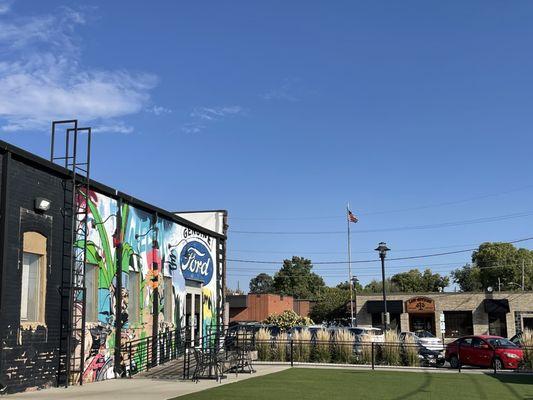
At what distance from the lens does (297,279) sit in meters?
107

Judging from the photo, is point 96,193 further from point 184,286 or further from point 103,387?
point 184,286

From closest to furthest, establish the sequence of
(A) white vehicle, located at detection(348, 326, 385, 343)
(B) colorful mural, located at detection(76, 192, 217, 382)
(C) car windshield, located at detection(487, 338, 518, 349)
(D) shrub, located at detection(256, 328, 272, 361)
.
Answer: (B) colorful mural, located at detection(76, 192, 217, 382)
(C) car windshield, located at detection(487, 338, 518, 349)
(D) shrub, located at detection(256, 328, 272, 361)
(A) white vehicle, located at detection(348, 326, 385, 343)

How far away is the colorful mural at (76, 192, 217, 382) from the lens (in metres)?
17.1

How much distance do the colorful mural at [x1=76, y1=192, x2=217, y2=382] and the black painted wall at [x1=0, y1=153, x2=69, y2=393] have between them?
120 cm

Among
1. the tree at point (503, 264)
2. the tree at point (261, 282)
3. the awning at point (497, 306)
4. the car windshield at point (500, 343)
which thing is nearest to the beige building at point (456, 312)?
the awning at point (497, 306)

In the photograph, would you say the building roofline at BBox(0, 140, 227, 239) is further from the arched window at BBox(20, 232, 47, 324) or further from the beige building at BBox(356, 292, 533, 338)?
the beige building at BBox(356, 292, 533, 338)

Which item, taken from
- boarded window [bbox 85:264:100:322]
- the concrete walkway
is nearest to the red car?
the concrete walkway

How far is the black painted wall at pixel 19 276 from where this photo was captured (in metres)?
13.4

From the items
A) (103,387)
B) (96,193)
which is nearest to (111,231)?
(96,193)

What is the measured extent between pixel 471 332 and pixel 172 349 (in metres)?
35.8

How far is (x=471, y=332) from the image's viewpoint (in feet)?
167

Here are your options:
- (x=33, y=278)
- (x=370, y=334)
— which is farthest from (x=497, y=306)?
(x=33, y=278)

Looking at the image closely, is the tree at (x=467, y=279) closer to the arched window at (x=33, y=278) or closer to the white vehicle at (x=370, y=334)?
the white vehicle at (x=370, y=334)

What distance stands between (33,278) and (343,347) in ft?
49.7
